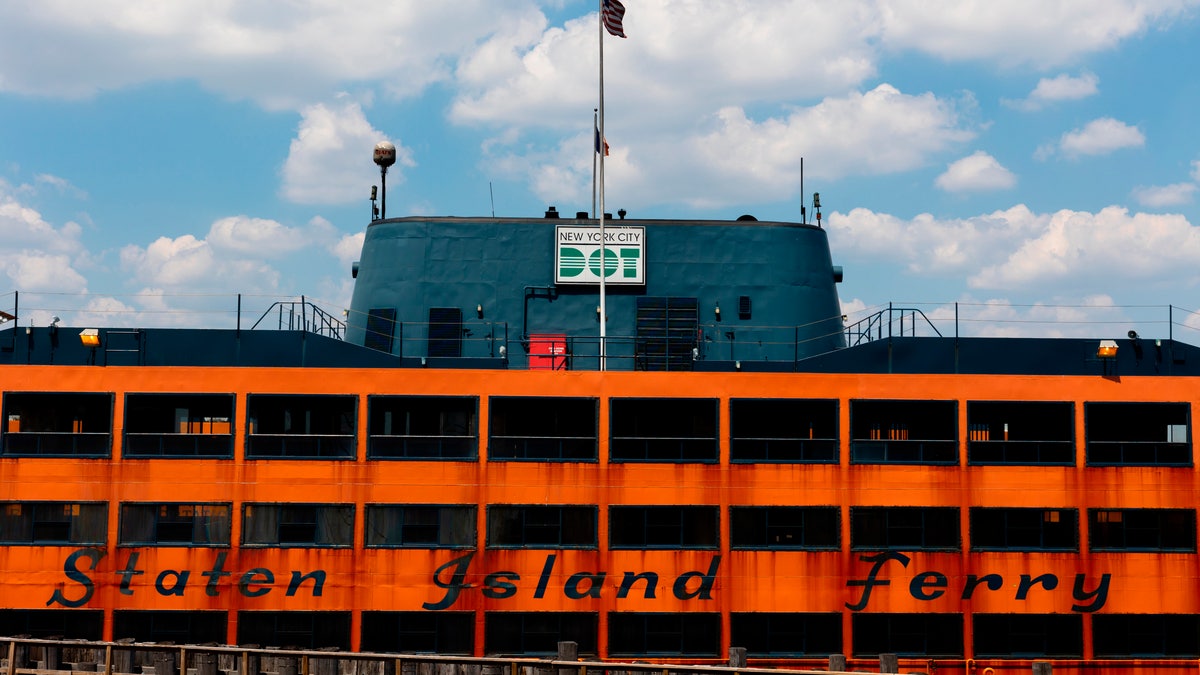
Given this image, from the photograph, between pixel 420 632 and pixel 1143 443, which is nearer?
pixel 420 632

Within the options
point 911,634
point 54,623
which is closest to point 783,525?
point 911,634

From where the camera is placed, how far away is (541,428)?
33.4 m

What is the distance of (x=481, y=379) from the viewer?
3247cm

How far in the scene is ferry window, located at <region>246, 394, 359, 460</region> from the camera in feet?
106

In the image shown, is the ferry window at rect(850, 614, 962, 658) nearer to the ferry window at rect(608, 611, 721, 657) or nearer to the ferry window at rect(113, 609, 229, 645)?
the ferry window at rect(608, 611, 721, 657)

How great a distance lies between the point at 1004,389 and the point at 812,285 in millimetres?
7952

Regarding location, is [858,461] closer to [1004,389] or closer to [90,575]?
[1004,389]

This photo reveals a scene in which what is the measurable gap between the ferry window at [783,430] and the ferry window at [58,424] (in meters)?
18.4

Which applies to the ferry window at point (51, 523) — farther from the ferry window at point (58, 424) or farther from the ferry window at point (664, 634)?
the ferry window at point (664, 634)

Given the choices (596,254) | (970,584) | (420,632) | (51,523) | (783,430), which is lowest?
(420,632)

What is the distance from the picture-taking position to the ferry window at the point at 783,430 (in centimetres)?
3259

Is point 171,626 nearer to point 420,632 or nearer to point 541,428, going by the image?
point 420,632

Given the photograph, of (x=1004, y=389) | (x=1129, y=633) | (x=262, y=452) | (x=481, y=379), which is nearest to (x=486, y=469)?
(x=481, y=379)

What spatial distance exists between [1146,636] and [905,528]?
7.68 m
